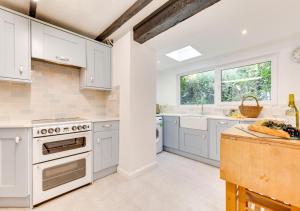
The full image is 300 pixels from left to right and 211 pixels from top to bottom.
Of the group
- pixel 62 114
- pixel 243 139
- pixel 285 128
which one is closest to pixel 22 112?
pixel 62 114

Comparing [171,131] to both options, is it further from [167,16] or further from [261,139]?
[261,139]

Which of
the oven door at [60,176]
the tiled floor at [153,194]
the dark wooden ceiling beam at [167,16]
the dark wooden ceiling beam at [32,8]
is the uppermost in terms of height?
the dark wooden ceiling beam at [32,8]

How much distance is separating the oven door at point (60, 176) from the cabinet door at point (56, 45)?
138 centimetres

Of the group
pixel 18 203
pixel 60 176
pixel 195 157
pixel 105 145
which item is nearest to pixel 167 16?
pixel 105 145

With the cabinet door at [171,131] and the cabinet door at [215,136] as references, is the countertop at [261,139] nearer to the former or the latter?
the cabinet door at [215,136]

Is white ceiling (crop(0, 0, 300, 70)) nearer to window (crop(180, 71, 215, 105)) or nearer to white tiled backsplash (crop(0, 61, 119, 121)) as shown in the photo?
white tiled backsplash (crop(0, 61, 119, 121))

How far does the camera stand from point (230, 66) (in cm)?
313

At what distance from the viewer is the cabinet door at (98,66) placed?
2.48m

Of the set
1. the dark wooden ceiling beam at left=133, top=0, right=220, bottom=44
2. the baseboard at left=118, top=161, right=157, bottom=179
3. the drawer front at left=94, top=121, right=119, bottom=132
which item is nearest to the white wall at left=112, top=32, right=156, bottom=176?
the baseboard at left=118, top=161, right=157, bottom=179

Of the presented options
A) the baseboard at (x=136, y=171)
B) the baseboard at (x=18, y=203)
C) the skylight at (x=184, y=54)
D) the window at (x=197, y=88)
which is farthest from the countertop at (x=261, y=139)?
the window at (x=197, y=88)

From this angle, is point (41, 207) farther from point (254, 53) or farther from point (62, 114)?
point (254, 53)

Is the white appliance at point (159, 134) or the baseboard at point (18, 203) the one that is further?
the white appliance at point (159, 134)

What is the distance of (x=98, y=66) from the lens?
2.58m

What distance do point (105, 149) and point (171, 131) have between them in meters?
1.65
